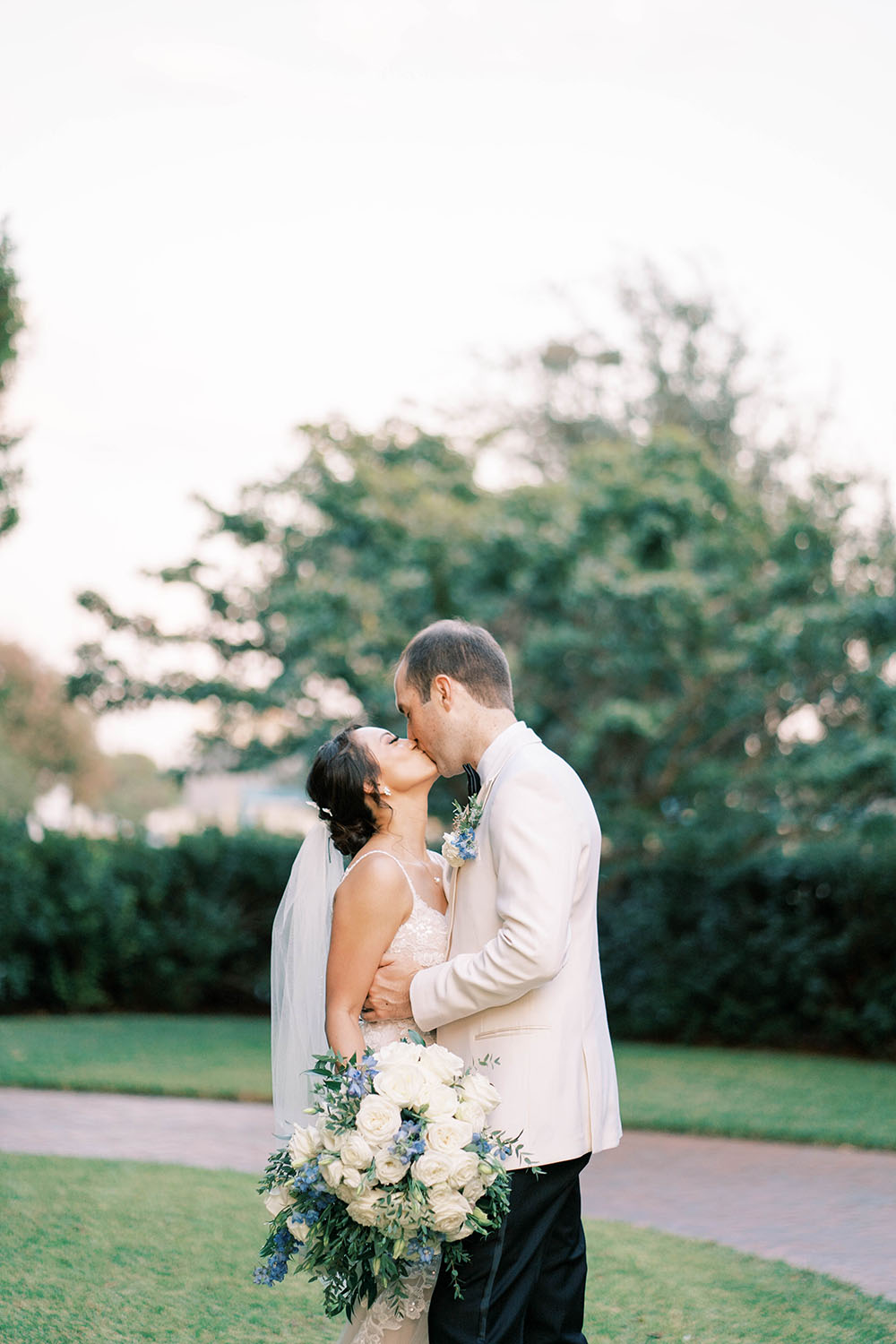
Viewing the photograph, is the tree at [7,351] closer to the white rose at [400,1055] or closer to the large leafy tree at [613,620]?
the large leafy tree at [613,620]

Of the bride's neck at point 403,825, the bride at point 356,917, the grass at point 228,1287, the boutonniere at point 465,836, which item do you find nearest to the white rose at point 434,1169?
the bride at point 356,917

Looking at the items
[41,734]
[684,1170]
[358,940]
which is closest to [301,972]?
[358,940]

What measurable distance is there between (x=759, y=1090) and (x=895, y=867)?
3149 mm

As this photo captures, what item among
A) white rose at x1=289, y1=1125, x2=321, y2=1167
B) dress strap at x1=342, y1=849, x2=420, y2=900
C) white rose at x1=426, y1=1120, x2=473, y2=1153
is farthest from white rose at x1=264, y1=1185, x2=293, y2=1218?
dress strap at x1=342, y1=849, x2=420, y2=900

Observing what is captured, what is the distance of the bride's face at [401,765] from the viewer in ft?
12.5

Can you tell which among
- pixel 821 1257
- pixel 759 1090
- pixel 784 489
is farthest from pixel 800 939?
pixel 784 489

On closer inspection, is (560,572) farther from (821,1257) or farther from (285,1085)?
(285,1085)

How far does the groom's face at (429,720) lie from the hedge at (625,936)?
10.3m

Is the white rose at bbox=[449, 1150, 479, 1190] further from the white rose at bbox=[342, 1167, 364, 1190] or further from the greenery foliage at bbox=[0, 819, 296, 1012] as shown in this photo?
the greenery foliage at bbox=[0, 819, 296, 1012]

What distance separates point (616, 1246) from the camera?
21.2ft

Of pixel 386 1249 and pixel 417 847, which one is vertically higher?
pixel 417 847

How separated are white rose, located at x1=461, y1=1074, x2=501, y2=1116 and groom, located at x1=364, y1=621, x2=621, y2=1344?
0.10 m

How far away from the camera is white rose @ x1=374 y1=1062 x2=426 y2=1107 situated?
319 cm

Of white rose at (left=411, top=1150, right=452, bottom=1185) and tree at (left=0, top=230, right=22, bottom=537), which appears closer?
white rose at (left=411, top=1150, right=452, bottom=1185)
